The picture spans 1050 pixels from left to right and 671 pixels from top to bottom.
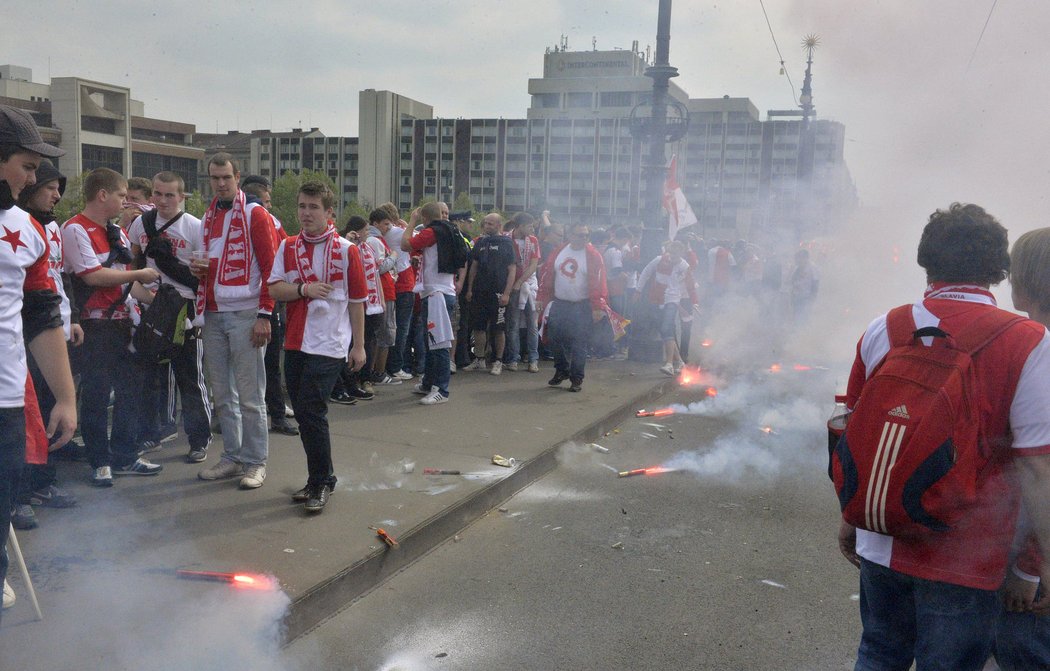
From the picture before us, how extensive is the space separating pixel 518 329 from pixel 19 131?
855cm

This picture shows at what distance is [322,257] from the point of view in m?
5.09

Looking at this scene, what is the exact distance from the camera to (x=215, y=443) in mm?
6457

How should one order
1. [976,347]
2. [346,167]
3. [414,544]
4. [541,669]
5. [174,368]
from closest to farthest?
[976,347]
[541,669]
[414,544]
[174,368]
[346,167]

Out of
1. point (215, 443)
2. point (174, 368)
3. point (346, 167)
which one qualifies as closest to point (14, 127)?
point (174, 368)

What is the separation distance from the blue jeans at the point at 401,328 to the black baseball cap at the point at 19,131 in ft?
22.5

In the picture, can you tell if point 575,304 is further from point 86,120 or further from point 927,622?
point 86,120

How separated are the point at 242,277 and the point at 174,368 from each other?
118cm

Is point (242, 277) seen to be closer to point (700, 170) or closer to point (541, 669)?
point (541, 669)

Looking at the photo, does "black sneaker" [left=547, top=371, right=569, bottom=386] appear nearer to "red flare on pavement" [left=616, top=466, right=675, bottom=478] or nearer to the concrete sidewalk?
the concrete sidewalk

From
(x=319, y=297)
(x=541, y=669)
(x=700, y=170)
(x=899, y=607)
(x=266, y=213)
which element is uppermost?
(x=700, y=170)

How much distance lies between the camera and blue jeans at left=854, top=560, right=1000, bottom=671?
2.19 metres

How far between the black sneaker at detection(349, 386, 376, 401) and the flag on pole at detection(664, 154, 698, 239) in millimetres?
7155

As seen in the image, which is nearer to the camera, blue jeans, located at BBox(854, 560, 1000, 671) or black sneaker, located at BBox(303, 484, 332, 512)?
blue jeans, located at BBox(854, 560, 1000, 671)

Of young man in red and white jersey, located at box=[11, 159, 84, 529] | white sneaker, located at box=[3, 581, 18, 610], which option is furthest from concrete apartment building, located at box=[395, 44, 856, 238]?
white sneaker, located at box=[3, 581, 18, 610]
